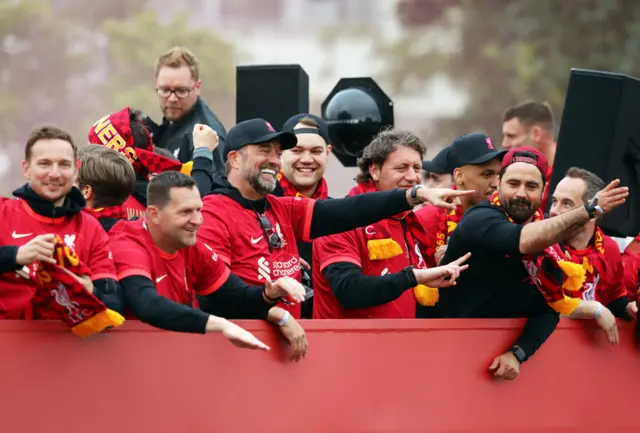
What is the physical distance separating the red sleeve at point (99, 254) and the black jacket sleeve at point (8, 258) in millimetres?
371

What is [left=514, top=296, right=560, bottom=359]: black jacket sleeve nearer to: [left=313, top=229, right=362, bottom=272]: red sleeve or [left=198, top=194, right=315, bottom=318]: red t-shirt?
[left=313, top=229, right=362, bottom=272]: red sleeve

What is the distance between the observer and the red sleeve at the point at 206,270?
581 cm

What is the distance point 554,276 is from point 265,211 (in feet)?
4.50

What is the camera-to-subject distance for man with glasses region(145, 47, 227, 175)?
25.9 feet

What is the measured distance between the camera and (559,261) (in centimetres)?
641

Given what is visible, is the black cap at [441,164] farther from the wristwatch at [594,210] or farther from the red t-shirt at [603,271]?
the wristwatch at [594,210]

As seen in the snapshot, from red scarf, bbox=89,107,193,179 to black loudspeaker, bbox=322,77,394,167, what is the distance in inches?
88.9

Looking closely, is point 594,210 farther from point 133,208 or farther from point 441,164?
point 133,208

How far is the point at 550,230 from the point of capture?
580cm

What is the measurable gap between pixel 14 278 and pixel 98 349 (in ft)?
1.40

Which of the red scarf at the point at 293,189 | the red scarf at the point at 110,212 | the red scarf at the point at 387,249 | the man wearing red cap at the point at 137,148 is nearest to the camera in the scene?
the red scarf at the point at 110,212

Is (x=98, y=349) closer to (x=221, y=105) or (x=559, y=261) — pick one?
(x=559, y=261)

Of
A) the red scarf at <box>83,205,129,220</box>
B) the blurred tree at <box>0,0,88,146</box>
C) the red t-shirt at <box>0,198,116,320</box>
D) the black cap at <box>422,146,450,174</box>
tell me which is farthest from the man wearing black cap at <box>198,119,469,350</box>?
the blurred tree at <box>0,0,88,146</box>

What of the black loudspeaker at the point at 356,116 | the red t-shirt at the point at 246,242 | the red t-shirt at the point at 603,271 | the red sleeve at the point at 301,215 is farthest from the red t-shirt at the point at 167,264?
the black loudspeaker at the point at 356,116
